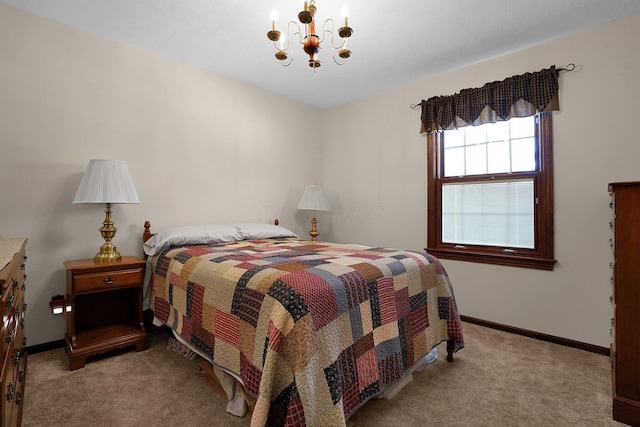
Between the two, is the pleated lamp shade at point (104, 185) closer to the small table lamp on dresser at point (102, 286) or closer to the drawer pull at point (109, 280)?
the small table lamp on dresser at point (102, 286)

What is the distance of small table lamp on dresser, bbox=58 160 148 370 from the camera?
2107 mm

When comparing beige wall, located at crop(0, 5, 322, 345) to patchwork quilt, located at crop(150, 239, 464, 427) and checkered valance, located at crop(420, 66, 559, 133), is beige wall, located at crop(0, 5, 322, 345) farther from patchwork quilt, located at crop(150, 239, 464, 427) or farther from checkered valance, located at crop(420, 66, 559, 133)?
checkered valance, located at crop(420, 66, 559, 133)

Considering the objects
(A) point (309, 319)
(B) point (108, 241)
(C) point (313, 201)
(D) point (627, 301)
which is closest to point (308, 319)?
(A) point (309, 319)

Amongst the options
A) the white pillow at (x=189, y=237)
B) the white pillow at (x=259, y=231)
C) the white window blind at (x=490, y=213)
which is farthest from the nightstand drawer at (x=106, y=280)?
the white window blind at (x=490, y=213)

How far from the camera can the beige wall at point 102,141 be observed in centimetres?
227

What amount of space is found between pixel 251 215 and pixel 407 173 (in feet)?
5.89

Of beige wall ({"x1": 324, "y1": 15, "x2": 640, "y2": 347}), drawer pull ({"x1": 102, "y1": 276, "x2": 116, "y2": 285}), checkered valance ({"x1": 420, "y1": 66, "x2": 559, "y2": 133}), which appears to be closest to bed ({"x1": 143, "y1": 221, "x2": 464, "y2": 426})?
drawer pull ({"x1": 102, "y1": 276, "x2": 116, "y2": 285})

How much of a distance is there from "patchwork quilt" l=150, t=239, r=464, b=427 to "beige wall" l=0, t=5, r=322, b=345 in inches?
34.1

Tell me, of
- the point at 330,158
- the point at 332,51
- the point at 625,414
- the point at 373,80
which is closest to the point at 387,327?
the point at 625,414

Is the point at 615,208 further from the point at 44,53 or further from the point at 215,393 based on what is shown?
the point at 44,53

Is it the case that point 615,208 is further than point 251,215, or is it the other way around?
point 251,215

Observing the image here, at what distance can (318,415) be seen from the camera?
124 cm

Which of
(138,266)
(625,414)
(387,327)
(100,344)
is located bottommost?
(625,414)

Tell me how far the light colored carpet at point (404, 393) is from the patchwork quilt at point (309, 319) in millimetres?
206
